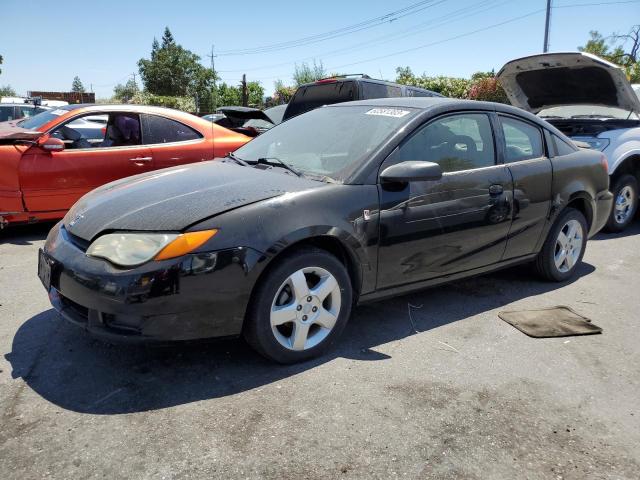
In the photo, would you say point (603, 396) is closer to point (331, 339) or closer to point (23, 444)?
point (331, 339)

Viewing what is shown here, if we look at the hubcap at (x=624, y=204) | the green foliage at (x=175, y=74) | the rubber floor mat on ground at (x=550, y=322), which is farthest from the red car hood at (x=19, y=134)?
the green foliage at (x=175, y=74)

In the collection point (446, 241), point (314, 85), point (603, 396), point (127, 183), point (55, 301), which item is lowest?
point (603, 396)

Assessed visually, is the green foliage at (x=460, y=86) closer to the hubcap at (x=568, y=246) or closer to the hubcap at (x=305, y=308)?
the hubcap at (x=568, y=246)

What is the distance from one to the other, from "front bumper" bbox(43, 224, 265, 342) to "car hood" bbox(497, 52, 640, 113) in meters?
5.39

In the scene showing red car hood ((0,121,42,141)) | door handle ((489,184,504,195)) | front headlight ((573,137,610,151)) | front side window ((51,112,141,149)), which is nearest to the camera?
door handle ((489,184,504,195))

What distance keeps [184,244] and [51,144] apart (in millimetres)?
3669

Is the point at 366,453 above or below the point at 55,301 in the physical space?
below

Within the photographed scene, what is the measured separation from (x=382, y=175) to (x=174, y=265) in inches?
53.0

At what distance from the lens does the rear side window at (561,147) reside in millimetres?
4364

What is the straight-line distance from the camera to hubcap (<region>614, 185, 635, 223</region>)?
21.2 ft

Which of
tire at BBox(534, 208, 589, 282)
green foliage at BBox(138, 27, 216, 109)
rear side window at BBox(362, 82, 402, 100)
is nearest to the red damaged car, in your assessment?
rear side window at BBox(362, 82, 402, 100)

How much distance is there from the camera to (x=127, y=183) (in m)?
3.42

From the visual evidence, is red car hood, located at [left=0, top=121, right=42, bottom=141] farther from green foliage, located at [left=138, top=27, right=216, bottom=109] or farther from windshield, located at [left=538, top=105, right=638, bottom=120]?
green foliage, located at [left=138, top=27, right=216, bottom=109]

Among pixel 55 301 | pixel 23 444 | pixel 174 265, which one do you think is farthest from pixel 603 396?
pixel 55 301
